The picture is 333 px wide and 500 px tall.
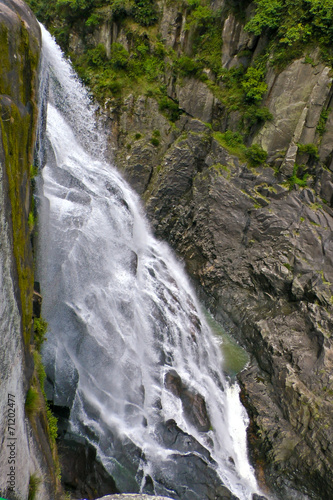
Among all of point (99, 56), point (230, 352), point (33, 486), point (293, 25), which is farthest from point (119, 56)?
point (33, 486)

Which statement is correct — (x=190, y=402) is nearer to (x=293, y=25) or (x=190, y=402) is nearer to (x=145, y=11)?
(x=293, y=25)

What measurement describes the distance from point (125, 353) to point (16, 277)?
6188mm

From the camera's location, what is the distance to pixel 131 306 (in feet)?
38.7

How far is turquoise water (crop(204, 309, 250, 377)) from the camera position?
1329cm

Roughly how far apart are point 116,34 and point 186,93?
596 cm

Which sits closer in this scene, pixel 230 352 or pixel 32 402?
pixel 32 402

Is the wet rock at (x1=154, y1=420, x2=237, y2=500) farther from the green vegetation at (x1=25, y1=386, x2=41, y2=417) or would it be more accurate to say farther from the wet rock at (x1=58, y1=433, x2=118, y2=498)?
the green vegetation at (x1=25, y1=386, x2=41, y2=417)

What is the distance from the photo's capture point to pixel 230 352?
45.2 feet

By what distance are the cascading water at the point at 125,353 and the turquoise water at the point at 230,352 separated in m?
0.38

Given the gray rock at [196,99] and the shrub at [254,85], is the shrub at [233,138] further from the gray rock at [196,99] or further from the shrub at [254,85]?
the shrub at [254,85]

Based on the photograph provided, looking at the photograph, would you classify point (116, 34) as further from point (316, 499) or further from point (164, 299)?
point (316, 499)

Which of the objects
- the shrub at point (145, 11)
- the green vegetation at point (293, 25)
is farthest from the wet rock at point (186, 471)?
the shrub at point (145, 11)

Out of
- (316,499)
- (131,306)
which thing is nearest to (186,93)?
(131,306)

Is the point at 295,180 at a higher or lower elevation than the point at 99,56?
lower
